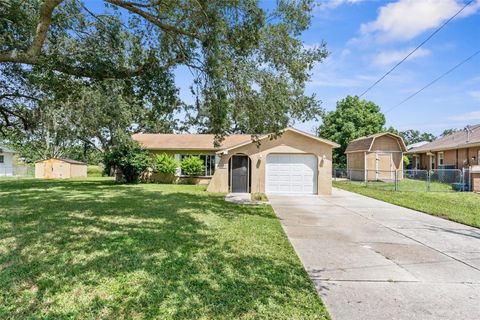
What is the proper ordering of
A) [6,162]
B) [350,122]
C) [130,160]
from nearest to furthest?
[130,160] < [350,122] < [6,162]

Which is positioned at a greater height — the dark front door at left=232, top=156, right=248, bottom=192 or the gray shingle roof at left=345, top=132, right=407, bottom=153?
the gray shingle roof at left=345, top=132, right=407, bottom=153

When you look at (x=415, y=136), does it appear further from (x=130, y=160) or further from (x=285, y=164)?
(x=130, y=160)

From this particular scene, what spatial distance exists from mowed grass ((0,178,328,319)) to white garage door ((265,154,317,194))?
28.0 feet

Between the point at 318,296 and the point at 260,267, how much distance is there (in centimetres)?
119

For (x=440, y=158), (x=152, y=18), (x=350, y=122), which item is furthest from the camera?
(x=350, y=122)

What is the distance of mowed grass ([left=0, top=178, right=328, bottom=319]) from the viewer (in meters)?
3.44

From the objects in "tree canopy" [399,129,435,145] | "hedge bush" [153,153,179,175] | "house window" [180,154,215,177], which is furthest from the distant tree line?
"tree canopy" [399,129,435,145]

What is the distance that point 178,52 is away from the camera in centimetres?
909

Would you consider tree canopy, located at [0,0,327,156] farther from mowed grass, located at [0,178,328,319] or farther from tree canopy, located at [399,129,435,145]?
tree canopy, located at [399,129,435,145]

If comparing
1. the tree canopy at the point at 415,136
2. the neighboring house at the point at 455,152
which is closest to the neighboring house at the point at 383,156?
the neighboring house at the point at 455,152

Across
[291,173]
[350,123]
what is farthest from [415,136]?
[291,173]

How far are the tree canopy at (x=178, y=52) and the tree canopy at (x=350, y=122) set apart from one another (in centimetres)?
2635

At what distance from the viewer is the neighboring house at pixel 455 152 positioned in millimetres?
20719

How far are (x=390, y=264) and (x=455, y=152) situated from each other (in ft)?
74.2
